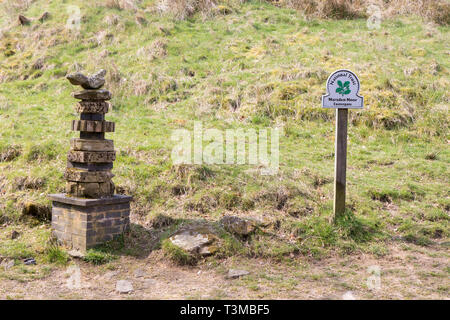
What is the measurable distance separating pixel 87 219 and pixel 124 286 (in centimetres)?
135

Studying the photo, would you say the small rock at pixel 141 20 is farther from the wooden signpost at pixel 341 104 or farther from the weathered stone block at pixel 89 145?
the wooden signpost at pixel 341 104

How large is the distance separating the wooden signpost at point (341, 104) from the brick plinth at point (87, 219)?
352cm

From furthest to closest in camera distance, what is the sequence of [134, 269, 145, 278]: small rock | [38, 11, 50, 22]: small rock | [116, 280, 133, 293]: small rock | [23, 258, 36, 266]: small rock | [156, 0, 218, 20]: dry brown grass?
[38, 11, 50, 22]: small rock
[156, 0, 218, 20]: dry brown grass
[23, 258, 36, 266]: small rock
[134, 269, 145, 278]: small rock
[116, 280, 133, 293]: small rock

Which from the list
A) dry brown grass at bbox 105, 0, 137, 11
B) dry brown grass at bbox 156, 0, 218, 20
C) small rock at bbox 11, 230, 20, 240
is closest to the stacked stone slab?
small rock at bbox 11, 230, 20, 240

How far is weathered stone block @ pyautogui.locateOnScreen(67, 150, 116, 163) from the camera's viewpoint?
688 centimetres

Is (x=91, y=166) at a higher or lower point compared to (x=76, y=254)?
higher

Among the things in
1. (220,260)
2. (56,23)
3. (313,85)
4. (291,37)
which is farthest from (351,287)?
(56,23)

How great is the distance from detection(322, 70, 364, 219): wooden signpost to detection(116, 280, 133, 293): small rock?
3.55 metres

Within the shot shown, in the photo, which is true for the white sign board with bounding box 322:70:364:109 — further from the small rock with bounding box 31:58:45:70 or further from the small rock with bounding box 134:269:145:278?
the small rock with bounding box 31:58:45:70

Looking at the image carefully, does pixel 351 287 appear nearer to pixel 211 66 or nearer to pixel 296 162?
pixel 296 162

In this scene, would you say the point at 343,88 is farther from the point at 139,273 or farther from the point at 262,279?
the point at 139,273

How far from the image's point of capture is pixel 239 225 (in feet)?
23.4

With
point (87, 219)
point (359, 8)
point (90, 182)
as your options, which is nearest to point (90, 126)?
point (90, 182)

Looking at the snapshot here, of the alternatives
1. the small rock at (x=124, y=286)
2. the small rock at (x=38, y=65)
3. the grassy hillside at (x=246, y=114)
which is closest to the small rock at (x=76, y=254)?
the grassy hillside at (x=246, y=114)
